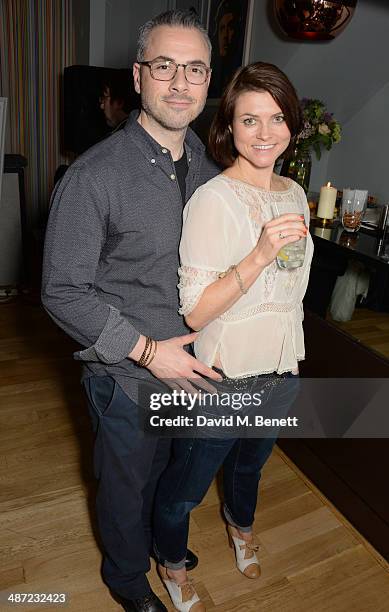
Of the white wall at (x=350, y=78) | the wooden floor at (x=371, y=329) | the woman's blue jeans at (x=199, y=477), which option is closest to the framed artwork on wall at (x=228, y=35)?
the white wall at (x=350, y=78)

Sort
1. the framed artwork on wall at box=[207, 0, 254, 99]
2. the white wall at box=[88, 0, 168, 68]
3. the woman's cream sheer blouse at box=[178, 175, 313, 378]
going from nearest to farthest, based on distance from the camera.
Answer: the woman's cream sheer blouse at box=[178, 175, 313, 378] → the framed artwork on wall at box=[207, 0, 254, 99] → the white wall at box=[88, 0, 168, 68]

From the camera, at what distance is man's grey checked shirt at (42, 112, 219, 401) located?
3.89 feet

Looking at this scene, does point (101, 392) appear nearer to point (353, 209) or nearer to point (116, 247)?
point (116, 247)

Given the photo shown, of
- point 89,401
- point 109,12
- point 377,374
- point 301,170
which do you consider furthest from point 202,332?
point 109,12

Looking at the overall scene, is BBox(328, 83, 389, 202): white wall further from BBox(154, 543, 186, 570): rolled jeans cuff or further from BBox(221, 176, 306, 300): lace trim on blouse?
BBox(154, 543, 186, 570): rolled jeans cuff

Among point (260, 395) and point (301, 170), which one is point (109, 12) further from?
point (260, 395)

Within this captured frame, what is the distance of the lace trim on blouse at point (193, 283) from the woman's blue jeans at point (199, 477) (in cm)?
32

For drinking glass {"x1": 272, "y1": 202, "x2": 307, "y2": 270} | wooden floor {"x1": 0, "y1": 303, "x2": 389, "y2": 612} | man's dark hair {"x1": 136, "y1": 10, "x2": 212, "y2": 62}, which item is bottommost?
wooden floor {"x1": 0, "y1": 303, "x2": 389, "y2": 612}

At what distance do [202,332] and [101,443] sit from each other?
40 cm

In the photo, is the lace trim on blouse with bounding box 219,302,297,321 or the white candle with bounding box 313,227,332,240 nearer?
the lace trim on blouse with bounding box 219,302,297,321

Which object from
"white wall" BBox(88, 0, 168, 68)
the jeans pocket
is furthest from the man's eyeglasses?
"white wall" BBox(88, 0, 168, 68)

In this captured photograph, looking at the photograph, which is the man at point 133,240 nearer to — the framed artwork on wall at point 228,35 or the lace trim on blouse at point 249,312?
the lace trim on blouse at point 249,312

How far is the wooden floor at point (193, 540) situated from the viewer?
5.58ft

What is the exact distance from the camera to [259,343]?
4.39 feet
